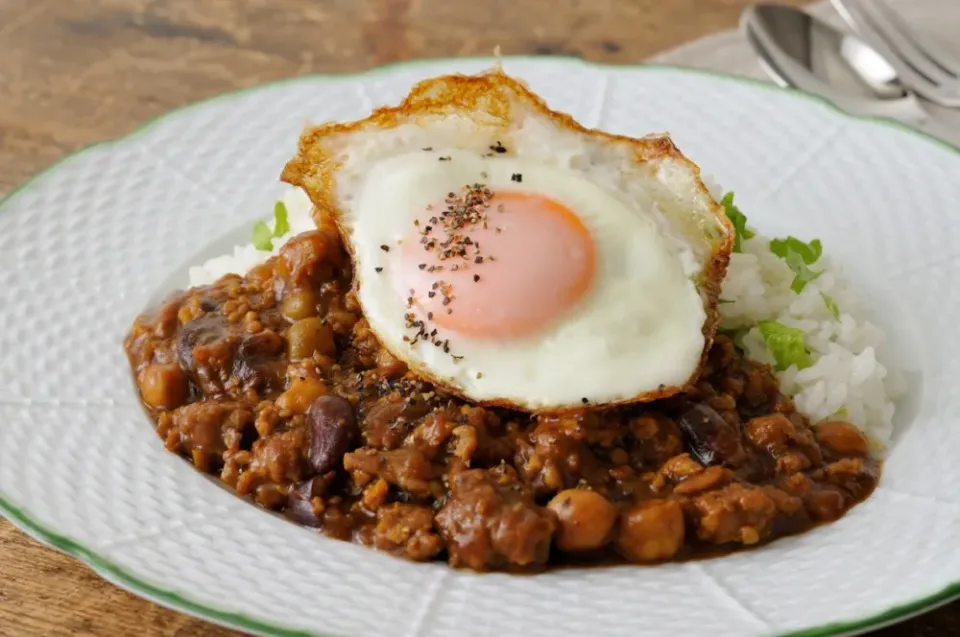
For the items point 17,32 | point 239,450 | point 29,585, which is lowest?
point 29,585

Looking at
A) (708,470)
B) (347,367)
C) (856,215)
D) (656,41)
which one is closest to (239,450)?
(347,367)

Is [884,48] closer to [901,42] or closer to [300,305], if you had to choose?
[901,42]

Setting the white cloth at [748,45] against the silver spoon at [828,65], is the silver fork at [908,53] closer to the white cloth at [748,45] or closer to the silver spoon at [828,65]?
the silver spoon at [828,65]

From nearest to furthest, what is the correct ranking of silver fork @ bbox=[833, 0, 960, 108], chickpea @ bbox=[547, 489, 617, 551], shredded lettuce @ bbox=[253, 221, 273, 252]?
chickpea @ bbox=[547, 489, 617, 551] → shredded lettuce @ bbox=[253, 221, 273, 252] → silver fork @ bbox=[833, 0, 960, 108]

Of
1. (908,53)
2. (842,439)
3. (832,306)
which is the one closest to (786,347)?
(832,306)

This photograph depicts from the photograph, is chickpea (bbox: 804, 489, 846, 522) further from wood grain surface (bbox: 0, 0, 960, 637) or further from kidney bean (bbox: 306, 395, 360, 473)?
wood grain surface (bbox: 0, 0, 960, 637)

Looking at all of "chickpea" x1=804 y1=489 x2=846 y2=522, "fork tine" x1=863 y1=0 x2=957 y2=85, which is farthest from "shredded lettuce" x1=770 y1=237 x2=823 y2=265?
"fork tine" x1=863 y1=0 x2=957 y2=85

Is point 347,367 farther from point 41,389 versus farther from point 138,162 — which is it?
point 138,162
